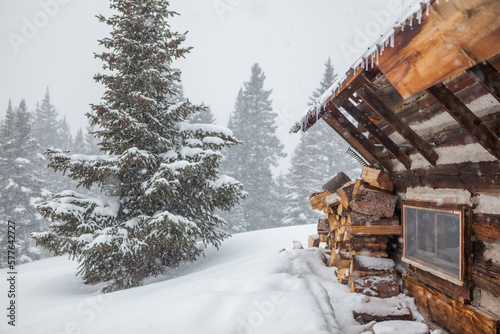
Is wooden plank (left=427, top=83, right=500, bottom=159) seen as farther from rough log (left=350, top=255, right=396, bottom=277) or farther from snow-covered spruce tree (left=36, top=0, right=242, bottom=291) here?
snow-covered spruce tree (left=36, top=0, right=242, bottom=291)

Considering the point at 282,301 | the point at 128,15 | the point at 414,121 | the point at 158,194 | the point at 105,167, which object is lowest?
the point at 282,301

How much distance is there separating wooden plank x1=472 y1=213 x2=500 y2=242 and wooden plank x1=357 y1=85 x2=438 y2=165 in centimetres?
95

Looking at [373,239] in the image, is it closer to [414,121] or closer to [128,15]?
[414,121]

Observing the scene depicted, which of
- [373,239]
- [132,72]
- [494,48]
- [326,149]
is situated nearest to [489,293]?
[373,239]

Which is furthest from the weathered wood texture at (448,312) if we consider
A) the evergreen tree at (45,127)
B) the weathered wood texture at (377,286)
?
the evergreen tree at (45,127)

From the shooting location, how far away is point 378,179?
15.9ft

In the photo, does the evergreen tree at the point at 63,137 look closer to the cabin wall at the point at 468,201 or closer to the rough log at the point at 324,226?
the rough log at the point at 324,226

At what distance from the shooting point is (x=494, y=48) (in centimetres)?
141

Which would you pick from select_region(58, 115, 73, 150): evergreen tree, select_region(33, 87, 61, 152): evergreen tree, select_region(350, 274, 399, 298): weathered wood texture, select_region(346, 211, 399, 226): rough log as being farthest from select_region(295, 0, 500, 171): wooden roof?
select_region(58, 115, 73, 150): evergreen tree

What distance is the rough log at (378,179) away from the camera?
15.9 feet

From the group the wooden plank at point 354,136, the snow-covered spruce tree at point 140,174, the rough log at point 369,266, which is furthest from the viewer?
the snow-covered spruce tree at point 140,174

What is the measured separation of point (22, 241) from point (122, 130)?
57.7 feet

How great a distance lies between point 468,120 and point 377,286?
2960 mm

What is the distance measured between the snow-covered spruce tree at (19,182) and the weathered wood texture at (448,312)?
2207 centimetres
